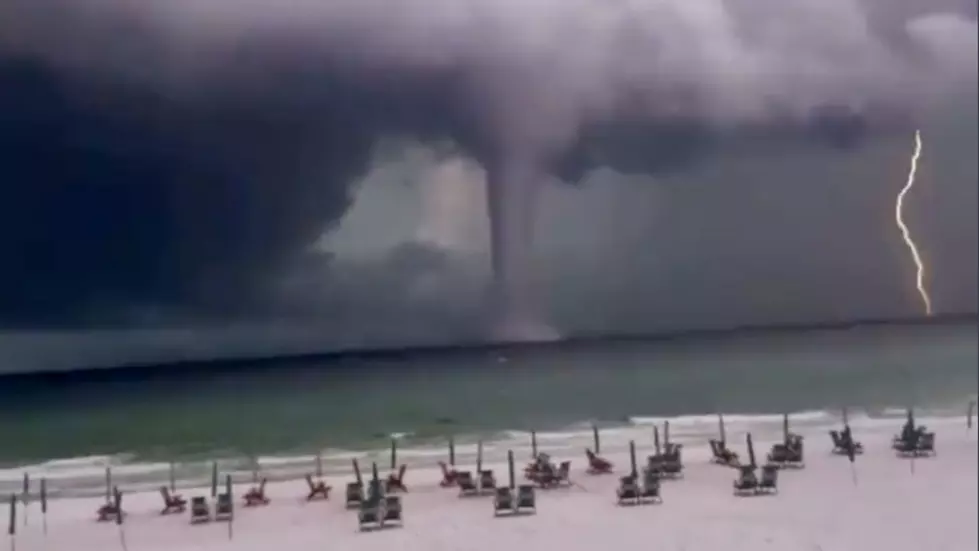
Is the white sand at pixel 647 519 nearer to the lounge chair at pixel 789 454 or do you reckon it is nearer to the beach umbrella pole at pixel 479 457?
the lounge chair at pixel 789 454

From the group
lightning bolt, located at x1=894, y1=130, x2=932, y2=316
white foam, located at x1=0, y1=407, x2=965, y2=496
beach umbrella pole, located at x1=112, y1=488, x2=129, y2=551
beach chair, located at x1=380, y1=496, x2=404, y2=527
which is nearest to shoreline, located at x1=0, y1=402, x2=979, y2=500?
white foam, located at x1=0, y1=407, x2=965, y2=496

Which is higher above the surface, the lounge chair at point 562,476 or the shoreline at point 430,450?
the shoreline at point 430,450

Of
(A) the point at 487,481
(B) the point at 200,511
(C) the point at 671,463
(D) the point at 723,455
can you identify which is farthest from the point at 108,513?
(D) the point at 723,455

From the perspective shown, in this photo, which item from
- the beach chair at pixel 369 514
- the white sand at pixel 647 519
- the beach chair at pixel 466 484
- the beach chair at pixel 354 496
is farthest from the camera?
the beach chair at pixel 466 484

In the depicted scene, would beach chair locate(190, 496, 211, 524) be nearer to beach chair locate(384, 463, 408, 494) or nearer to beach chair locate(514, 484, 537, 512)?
beach chair locate(384, 463, 408, 494)

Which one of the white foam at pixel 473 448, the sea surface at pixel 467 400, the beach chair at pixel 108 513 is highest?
the sea surface at pixel 467 400

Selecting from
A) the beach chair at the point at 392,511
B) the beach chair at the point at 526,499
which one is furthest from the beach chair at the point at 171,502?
the beach chair at the point at 526,499

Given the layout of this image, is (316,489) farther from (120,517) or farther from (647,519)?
(647,519)

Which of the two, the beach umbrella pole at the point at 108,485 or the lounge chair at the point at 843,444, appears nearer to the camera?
the beach umbrella pole at the point at 108,485
